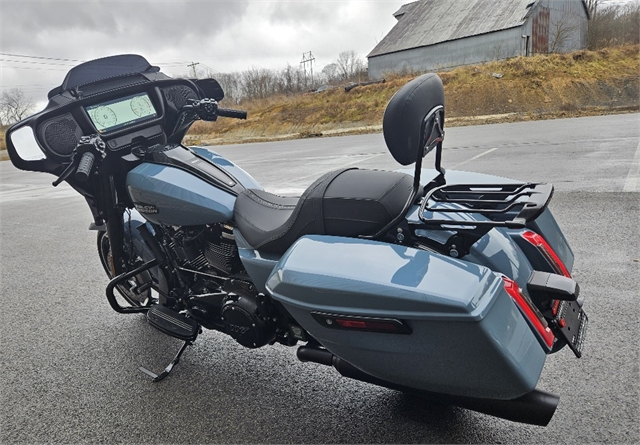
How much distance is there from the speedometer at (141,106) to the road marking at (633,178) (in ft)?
19.0

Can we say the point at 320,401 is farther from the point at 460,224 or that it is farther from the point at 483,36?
the point at 483,36

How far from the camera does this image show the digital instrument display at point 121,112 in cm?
288

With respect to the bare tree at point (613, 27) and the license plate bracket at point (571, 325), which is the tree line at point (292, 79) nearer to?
the bare tree at point (613, 27)

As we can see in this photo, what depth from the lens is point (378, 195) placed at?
6.62 feet

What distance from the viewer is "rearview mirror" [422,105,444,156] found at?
1951 millimetres

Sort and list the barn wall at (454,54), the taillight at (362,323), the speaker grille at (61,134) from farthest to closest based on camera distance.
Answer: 1. the barn wall at (454,54)
2. the speaker grille at (61,134)
3. the taillight at (362,323)

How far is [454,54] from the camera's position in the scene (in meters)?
36.5

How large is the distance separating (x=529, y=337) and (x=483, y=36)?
37.1 m

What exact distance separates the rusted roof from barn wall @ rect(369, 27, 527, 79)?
1.28ft

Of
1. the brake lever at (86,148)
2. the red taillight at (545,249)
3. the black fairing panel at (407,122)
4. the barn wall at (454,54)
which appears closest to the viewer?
the black fairing panel at (407,122)

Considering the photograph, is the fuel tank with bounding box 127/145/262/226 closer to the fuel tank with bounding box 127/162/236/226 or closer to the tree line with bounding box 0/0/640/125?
the fuel tank with bounding box 127/162/236/226

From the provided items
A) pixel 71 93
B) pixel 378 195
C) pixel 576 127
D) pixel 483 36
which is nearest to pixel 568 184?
pixel 378 195

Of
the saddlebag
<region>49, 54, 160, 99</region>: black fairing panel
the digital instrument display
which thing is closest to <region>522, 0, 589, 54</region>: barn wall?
<region>49, 54, 160, 99</region>: black fairing panel

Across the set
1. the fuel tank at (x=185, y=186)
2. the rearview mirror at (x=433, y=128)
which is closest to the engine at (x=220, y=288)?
the fuel tank at (x=185, y=186)
